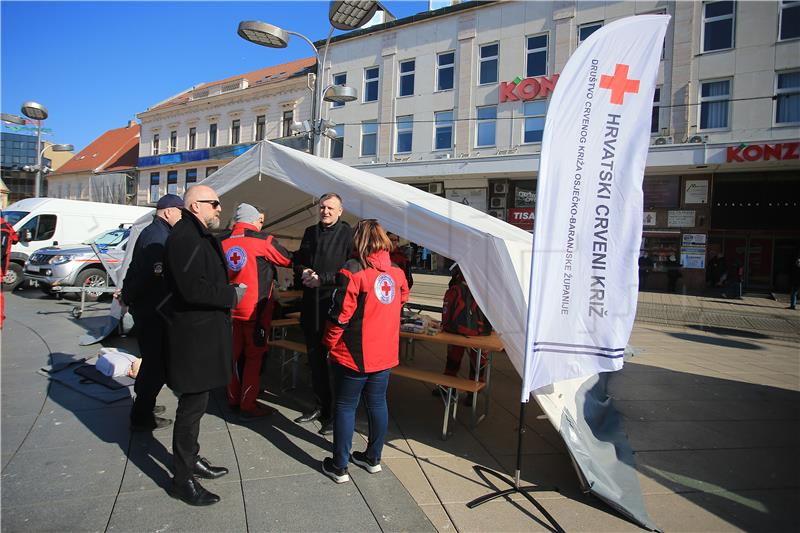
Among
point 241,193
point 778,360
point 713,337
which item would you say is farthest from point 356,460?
point 713,337

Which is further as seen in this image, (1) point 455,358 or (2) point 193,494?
(1) point 455,358

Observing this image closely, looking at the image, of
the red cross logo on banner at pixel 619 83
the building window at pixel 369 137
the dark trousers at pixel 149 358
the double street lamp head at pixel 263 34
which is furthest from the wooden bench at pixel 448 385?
the building window at pixel 369 137

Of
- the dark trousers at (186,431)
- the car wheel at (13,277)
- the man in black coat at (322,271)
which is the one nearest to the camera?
the dark trousers at (186,431)

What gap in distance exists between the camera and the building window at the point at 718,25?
1750 cm

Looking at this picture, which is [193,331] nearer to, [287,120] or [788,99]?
[788,99]

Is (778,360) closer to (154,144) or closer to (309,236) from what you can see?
(309,236)

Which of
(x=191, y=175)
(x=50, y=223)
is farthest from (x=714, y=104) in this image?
(x=191, y=175)

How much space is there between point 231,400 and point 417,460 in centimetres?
179

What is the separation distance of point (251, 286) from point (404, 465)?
6.02 feet

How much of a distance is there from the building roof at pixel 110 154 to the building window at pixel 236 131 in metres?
13.2

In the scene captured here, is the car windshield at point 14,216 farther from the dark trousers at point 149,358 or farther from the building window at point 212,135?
the building window at point 212,135

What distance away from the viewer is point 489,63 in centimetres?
2178

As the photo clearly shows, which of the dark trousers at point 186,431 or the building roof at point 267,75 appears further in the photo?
the building roof at point 267,75

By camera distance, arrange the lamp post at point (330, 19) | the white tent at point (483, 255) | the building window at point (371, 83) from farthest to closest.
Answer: the building window at point (371, 83), the lamp post at point (330, 19), the white tent at point (483, 255)
